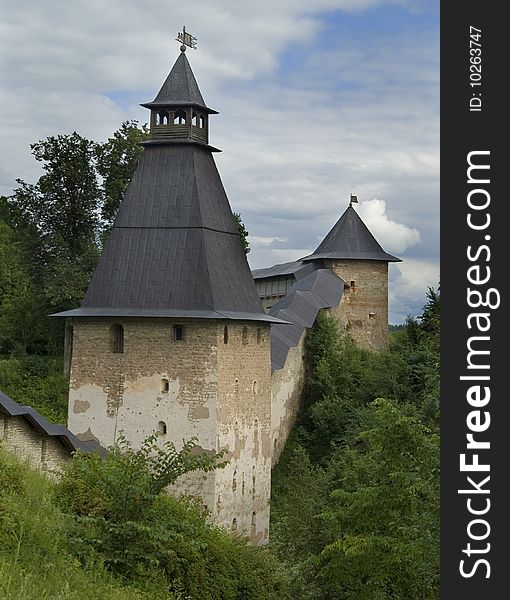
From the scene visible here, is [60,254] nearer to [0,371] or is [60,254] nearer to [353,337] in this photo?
[0,371]

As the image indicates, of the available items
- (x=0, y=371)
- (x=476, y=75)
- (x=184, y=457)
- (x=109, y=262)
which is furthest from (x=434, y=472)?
(x=0, y=371)

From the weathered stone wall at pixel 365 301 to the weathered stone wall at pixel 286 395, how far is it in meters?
4.86

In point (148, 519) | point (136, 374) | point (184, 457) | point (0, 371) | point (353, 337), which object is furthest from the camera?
point (353, 337)

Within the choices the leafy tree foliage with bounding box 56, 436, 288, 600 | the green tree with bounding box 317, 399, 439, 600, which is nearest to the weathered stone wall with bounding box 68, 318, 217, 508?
the leafy tree foliage with bounding box 56, 436, 288, 600

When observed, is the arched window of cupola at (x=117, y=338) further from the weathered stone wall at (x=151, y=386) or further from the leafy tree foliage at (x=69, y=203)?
the leafy tree foliage at (x=69, y=203)

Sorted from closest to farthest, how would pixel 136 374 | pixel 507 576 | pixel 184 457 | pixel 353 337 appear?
1. pixel 507 576
2. pixel 184 457
3. pixel 136 374
4. pixel 353 337

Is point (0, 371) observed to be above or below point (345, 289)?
below

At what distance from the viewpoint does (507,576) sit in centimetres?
722

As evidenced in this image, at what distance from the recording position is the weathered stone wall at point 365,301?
110 ft

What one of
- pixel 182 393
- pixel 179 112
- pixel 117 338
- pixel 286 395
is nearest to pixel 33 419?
pixel 182 393

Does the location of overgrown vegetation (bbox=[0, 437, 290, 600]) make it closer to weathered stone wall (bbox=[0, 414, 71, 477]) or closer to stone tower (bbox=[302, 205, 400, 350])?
weathered stone wall (bbox=[0, 414, 71, 477])

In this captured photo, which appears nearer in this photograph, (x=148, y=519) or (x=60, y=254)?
(x=148, y=519)

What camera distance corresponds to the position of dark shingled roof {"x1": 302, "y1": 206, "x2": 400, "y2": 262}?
3450cm

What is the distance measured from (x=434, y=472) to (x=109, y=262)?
33.7ft
